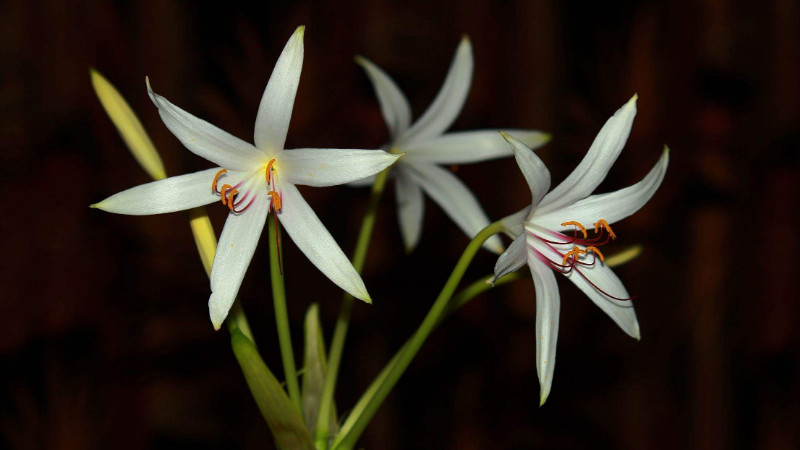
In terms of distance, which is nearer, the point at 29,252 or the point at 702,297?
the point at 29,252

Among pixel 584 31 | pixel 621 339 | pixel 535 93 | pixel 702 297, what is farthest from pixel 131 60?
pixel 702 297

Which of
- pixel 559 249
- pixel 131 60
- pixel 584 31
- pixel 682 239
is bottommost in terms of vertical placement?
pixel 682 239

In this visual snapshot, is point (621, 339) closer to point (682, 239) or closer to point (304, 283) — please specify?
point (682, 239)

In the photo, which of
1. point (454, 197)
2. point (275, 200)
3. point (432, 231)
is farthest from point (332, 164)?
point (432, 231)

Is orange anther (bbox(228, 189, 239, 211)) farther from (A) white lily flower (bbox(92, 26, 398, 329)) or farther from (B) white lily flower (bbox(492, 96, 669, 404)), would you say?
(B) white lily flower (bbox(492, 96, 669, 404))

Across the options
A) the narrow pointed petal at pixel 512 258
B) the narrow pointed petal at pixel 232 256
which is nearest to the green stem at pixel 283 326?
Result: the narrow pointed petal at pixel 232 256
